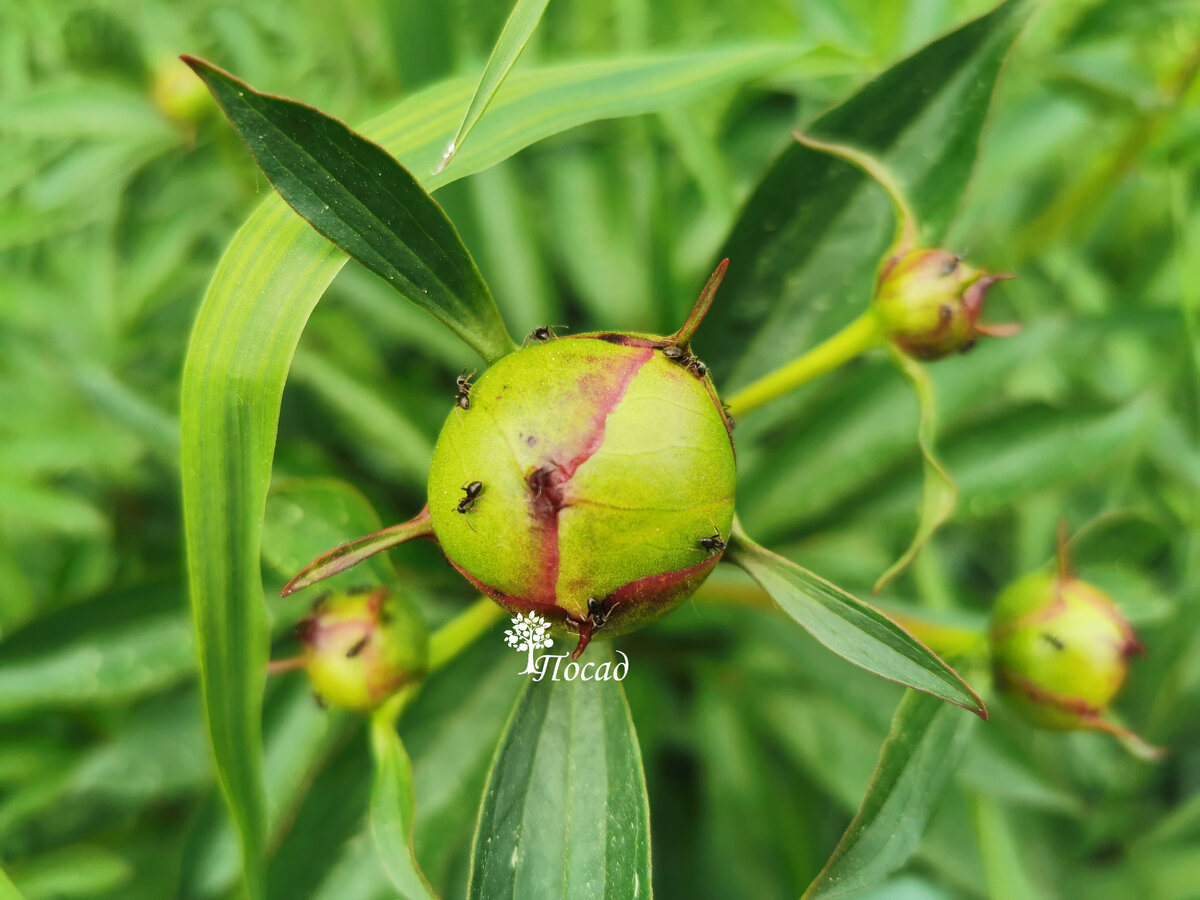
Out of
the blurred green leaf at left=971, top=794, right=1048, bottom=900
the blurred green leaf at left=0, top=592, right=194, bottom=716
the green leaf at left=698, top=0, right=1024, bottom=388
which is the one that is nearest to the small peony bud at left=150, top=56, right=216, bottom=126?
the blurred green leaf at left=0, top=592, right=194, bottom=716

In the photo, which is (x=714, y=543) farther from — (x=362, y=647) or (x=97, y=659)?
(x=97, y=659)

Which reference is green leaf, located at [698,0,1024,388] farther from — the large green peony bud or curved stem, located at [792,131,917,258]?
the large green peony bud

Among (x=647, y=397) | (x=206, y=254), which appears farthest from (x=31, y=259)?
(x=647, y=397)

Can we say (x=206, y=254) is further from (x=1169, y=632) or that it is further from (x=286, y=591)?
(x=1169, y=632)

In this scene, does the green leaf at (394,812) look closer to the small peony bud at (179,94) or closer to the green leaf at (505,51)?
the green leaf at (505,51)

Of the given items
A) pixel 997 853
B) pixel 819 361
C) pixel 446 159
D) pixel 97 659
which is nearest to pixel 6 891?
pixel 97 659

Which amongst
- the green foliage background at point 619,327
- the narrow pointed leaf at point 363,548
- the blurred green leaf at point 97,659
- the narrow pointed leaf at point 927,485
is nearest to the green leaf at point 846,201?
the green foliage background at point 619,327

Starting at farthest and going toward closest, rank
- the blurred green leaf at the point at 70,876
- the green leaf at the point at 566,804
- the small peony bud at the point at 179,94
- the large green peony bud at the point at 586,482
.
Result: the small peony bud at the point at 179,94 → the blurred green leaf at the point at 70,876 → the green leaf at the point at 566,804 → the large green peony bud at the point at 586,482
